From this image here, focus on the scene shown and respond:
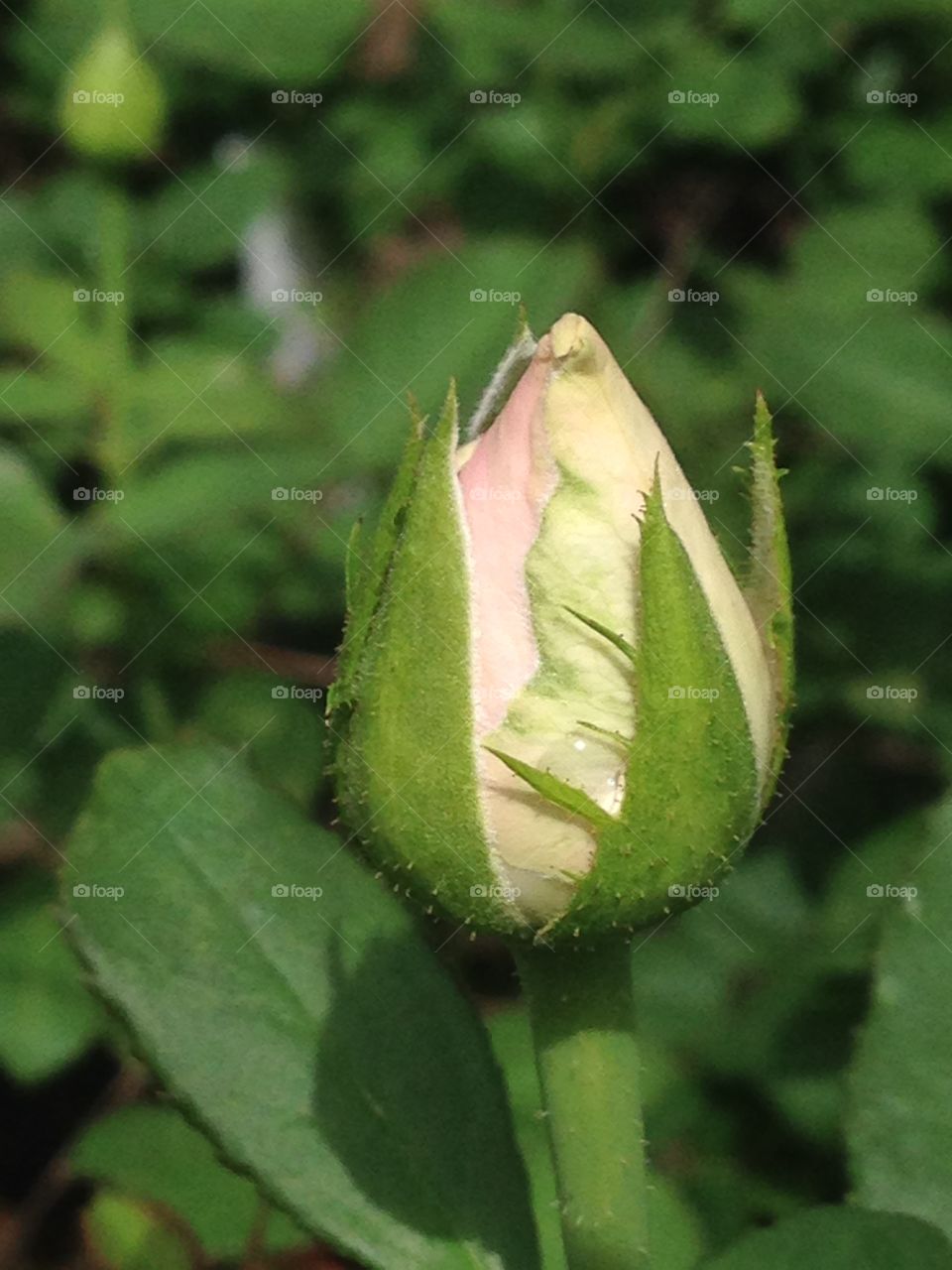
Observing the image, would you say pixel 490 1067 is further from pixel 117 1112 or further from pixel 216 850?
pixel 117 1112

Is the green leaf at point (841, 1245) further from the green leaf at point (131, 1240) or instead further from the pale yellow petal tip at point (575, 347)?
the green leaf at point (131, 1240)

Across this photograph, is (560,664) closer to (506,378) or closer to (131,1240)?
(506,378)

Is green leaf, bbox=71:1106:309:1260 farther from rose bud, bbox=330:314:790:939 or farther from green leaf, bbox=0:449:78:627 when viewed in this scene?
rose bud, bbox=330:314:790:939

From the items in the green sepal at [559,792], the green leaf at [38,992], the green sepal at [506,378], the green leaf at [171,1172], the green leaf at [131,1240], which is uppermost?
the green sepal at [506,378]

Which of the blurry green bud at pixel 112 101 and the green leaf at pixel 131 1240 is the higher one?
the blurry green bud at pixel 112 101

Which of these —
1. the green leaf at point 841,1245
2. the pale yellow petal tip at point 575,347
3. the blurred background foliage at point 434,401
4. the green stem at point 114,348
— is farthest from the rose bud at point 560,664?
the green stem at point 114,348
